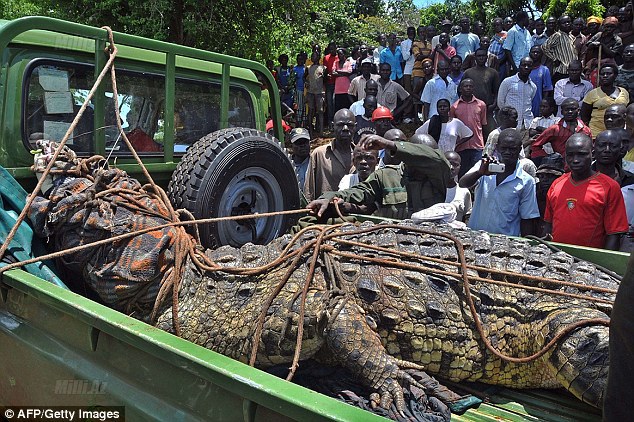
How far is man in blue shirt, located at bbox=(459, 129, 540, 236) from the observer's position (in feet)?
13.9

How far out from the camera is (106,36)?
3.25 m

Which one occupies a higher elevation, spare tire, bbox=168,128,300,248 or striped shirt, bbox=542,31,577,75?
striped shirt, bbox=542,31,577,75

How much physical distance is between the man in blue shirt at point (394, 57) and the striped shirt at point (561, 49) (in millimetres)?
2908

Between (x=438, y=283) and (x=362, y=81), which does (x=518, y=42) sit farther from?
(x=438, y=283)

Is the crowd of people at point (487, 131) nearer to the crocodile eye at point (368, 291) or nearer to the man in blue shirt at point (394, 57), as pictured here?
the man in blue shirt at point (394, 57)

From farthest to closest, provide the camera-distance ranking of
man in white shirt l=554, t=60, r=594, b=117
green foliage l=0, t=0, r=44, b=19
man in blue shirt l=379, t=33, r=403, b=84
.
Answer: green foliage l=0, t=0, r=44, b=19 < man in blue shirt l=379, t=33, r=403, b=84 < man in white shirt l=554, t=60, r=594, b=117

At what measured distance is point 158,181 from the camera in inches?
148

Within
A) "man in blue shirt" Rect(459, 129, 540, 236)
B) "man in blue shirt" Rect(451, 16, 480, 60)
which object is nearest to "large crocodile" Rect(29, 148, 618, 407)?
"man in blue shirt" Rect(459, 129, 540, 236)

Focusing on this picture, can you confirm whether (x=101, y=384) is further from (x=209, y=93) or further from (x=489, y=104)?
(x=489, y=104)

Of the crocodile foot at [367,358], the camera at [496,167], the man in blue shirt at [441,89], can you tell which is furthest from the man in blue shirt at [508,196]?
the man in blue shirt at [441,89]

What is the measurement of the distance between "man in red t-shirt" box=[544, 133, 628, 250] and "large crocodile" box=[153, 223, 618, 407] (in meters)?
0.91

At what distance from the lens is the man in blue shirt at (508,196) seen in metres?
4.23

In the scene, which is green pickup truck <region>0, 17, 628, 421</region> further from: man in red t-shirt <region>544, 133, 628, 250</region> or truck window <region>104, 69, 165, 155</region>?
man in red t-shirt <region>544, 133, 628, 250</region>

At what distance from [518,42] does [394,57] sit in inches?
98.3
